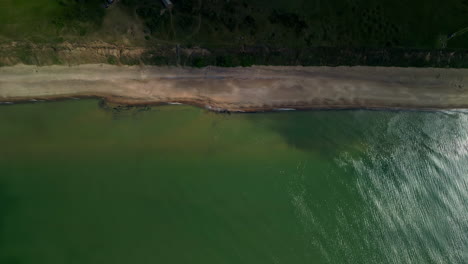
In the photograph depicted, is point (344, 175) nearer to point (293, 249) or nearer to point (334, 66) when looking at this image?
point (293, 249)

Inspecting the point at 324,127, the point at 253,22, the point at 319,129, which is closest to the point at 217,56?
the point at 253,22

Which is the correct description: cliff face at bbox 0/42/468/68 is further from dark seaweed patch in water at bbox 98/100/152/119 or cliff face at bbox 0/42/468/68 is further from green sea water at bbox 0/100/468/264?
green sea water at bbox 0/100/468/264

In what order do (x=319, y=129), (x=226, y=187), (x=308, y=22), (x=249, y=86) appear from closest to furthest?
(x=226, y=187) < (x=308, y=22) < (x=249, y=86) < (x=319, y=129)

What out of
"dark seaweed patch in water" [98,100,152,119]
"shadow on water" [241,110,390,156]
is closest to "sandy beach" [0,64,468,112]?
"dark seaweed patch in water" [98,100,152,119]

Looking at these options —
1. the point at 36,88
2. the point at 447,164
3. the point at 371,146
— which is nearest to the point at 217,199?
the point at 371,146

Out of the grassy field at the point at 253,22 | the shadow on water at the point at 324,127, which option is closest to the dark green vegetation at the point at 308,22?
the grassy field at the point at 253,22

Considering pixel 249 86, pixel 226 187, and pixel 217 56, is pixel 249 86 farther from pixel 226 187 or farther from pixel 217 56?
pixel 226 187
